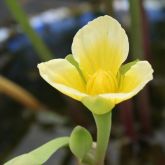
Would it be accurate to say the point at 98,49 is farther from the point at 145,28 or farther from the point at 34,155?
the point at 145,28

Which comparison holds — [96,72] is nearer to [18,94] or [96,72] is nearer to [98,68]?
[98,68]

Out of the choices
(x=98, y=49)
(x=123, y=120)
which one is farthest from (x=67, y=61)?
(x=123, y=120)

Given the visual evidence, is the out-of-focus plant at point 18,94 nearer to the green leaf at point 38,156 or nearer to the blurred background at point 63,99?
the blurred background at point 63,99

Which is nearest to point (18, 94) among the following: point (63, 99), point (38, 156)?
point (63, 99)

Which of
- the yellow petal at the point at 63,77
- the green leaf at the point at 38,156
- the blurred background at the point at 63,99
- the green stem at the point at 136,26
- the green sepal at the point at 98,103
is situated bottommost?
the blurred background at the point at 63,99

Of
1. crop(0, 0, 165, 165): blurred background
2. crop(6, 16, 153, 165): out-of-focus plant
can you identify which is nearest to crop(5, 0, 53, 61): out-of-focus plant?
crop(0, 0, 165, 165): blurred background

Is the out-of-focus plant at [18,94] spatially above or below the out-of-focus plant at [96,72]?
below

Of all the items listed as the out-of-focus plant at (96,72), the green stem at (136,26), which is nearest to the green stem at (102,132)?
the out-of-focus plant at (96,72)
